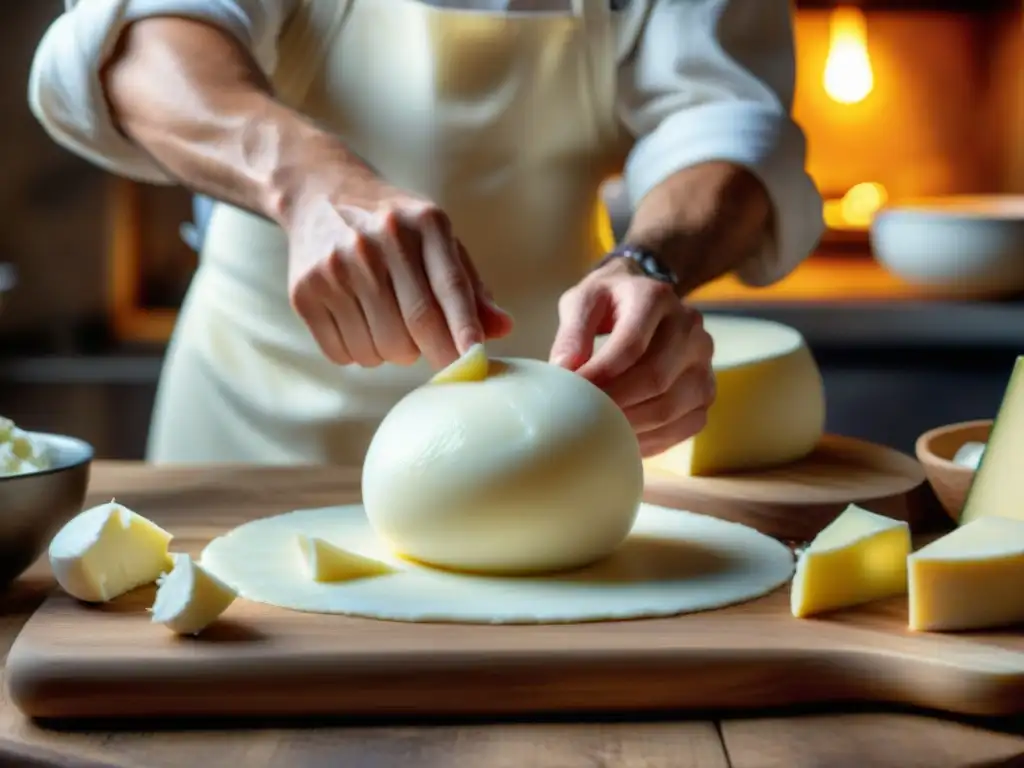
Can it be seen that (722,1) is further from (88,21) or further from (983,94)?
(983,94)

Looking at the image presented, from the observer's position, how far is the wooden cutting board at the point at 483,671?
32.0 inches

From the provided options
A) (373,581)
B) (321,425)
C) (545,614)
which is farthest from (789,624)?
(321,425)

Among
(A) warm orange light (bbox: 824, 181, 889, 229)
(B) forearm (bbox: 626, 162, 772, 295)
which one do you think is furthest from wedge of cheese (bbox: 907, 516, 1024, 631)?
(A) warm orange light (bbox: 824, 181, 889, 229)

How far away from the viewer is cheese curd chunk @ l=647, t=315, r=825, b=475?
4.11 feet

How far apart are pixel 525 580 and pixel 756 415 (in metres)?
0.37

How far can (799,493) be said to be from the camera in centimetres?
119

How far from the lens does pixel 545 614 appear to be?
891mm

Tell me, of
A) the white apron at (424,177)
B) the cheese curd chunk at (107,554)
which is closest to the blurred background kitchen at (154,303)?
the white apron at (424,177)

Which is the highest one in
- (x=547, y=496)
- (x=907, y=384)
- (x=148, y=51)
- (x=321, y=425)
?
(x=148, y=51)

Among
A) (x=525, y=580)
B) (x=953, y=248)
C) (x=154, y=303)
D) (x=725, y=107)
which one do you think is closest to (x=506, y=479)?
(x=525, y=580)

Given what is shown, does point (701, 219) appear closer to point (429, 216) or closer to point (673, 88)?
point (673, 88)

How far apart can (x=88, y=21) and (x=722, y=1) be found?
2.07ft

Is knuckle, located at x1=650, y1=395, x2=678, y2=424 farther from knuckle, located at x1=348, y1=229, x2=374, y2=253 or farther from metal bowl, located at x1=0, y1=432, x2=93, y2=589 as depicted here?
metal bowl, located at x1=0, y1=432, x2=93, y2=589

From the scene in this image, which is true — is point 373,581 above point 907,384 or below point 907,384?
above
